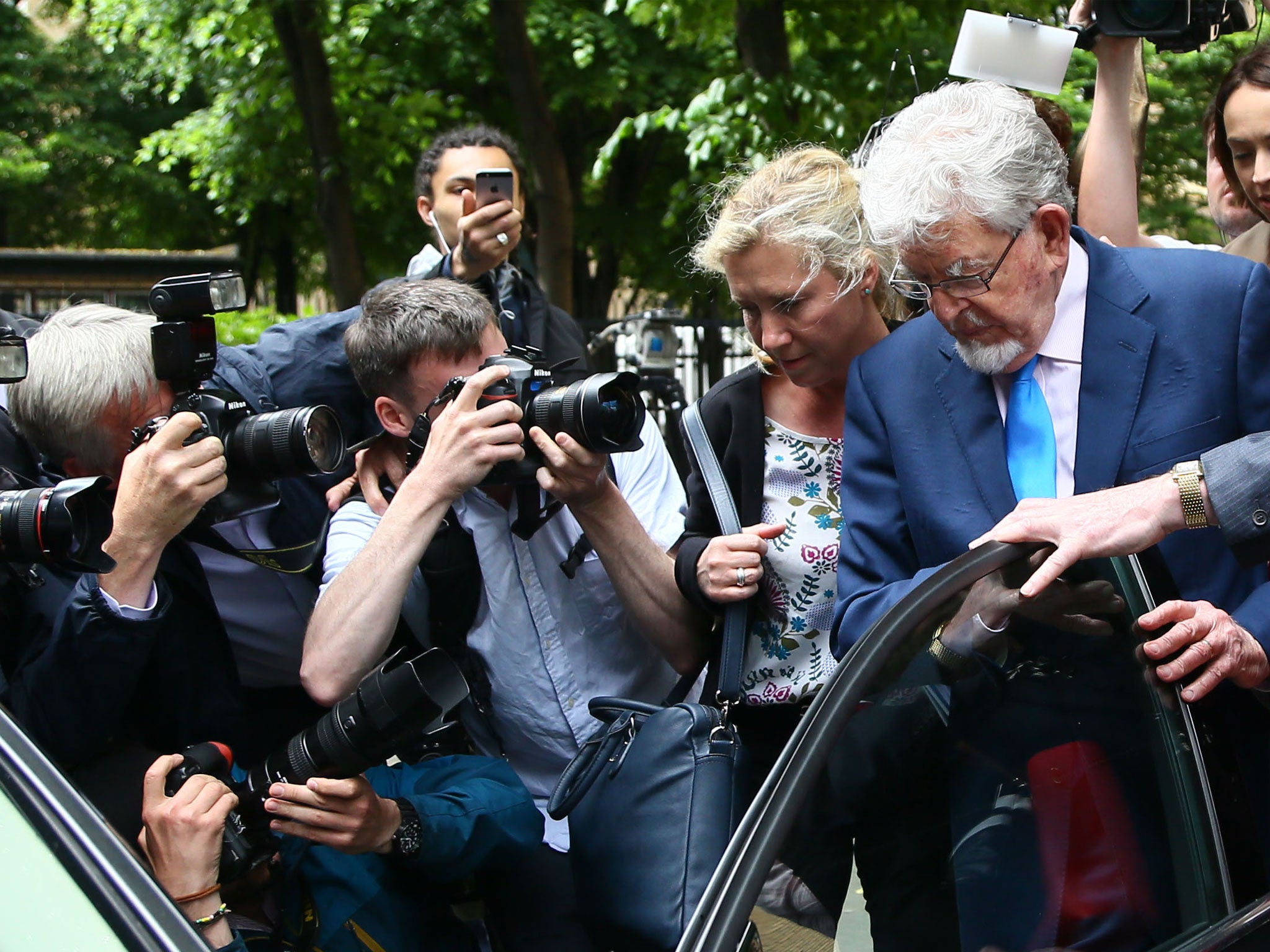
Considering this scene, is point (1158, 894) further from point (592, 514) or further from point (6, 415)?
point (6, 415)

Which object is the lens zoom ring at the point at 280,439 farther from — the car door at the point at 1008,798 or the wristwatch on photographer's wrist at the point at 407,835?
the car door at the point at 1008,798

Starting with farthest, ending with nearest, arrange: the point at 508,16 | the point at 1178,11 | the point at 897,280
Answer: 1. the point at 508,16
2. the point at 1178,11
3. the point at 897,280

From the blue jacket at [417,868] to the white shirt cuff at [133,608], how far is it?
0.45 m

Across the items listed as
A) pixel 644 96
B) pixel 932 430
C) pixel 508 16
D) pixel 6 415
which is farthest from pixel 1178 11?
pixel 644 96

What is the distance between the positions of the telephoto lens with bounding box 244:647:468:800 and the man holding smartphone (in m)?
1.22

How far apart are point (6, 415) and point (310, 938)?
42.9 inches

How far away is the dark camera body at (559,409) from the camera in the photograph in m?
2.49

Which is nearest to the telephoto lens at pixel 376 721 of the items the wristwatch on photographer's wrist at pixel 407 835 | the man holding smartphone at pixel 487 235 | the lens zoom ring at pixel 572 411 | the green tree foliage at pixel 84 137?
the wristwatch on photographer's wrist at pixel 407 835

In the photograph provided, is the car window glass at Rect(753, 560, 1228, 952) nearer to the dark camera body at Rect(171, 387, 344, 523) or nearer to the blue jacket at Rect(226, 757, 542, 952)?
the blue jacket at Rect(226, 757, 542, 952)

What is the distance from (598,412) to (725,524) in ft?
1.01

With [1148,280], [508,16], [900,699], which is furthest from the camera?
[508,16]

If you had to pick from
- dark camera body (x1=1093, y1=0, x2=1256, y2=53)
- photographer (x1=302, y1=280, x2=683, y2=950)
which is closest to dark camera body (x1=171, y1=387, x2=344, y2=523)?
photographer (x1=302, y1=280, x2=683, y2=950)

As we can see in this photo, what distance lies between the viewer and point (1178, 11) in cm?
298

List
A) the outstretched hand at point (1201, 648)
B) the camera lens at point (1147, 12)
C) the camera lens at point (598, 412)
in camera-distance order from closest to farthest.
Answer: the outstretched hand at point (1201, 648)
the camera lens at point (598, 412)
the camera lens at point (1147, 12)
